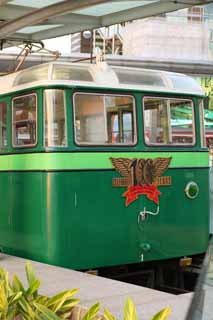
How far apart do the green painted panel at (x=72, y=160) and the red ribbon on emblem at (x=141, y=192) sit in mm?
367

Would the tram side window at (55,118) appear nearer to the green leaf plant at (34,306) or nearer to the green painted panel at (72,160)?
the green painted panel at (72,160)

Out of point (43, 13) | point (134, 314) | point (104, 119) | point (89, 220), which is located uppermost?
point (43, 13)

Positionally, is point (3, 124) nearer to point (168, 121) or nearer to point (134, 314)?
point (168, 121)

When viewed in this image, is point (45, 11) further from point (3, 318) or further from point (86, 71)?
point (3, 318)

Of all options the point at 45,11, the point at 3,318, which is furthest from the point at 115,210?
the point at 3,318

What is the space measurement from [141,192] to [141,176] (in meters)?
0.19

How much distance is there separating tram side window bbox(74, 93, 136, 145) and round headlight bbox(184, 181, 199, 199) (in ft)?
3.31

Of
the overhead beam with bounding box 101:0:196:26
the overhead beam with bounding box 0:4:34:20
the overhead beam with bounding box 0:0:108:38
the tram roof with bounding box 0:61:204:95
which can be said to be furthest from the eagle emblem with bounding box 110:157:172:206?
the overhead beam with bounding box 0:4:34:20

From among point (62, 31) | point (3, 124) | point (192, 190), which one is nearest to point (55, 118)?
point (3, 124)

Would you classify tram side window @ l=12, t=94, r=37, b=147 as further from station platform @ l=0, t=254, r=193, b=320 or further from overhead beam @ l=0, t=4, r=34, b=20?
station platform @ l=0, t=254, r=193, b=320

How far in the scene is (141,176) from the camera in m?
7.47

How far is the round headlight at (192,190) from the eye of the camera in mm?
7951

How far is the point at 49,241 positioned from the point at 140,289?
1.71 m

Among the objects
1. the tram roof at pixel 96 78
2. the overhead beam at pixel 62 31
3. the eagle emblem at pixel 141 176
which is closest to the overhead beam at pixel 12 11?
the tram roof at pixel 96 78
